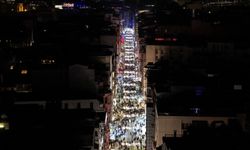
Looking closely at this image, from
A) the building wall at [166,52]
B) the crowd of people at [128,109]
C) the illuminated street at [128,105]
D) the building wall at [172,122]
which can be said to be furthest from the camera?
the building wall at [166,52]

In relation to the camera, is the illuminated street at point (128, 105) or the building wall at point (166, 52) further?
the building wall at point (166, 52)

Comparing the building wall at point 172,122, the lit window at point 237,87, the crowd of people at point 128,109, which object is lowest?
the crowd of people at point 128,109

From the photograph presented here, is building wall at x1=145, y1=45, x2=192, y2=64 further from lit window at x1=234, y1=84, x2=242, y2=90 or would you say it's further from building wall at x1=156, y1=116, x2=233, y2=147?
building wall at x1=156, y1=116, x2=233, y2=147

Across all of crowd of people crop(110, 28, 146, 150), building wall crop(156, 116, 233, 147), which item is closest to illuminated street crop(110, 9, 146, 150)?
crowd of people crop(110, 28, 146, 150)

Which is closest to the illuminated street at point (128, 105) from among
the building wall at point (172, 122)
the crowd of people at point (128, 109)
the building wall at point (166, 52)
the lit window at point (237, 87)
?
the crowd of people at point (128, 109)

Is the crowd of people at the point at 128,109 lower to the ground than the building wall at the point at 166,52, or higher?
lower

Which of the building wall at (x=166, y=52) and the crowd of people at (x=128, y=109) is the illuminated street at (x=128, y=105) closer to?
the crowd of people at (x=128, y=109)

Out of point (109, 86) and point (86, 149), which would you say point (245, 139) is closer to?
point (86, 149)

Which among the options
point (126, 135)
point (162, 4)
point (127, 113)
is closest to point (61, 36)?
point (127, 113)

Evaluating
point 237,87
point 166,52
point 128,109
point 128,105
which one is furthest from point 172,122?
point 166,52

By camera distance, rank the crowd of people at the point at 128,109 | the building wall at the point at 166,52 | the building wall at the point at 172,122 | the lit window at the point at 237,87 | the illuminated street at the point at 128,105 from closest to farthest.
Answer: the building wall at the point at 172,122 < the crowd of people at the point at 128,109 < the illuminated street at the point at 128,105 < the lit window at the point at 237,87 < the building wall at the point at 166,52
